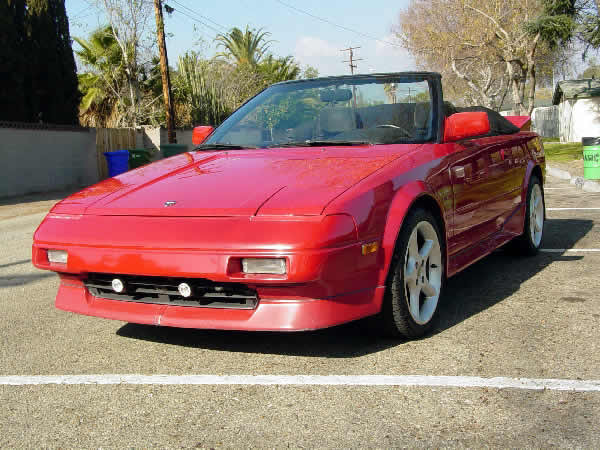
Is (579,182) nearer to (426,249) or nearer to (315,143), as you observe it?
(315,143)

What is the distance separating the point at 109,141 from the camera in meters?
22.5

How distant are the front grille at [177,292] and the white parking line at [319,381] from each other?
1.15 feet

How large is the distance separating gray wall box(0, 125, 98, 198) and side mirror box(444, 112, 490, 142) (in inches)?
581

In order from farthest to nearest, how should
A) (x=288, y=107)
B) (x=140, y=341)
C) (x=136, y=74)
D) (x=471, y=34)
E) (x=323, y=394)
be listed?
(x=471, y=34) < (x=136, y=74) < (x=288, y=107) < (x=140, y=341) < (x=323, y=394)

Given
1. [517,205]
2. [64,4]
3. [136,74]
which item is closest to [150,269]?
[517,205]

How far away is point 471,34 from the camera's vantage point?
35281 mm

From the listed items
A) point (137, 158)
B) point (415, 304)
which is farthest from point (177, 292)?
point (137, 158)

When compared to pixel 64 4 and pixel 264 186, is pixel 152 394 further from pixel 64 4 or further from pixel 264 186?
pixel 64 4

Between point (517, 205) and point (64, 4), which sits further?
point (64, 4)

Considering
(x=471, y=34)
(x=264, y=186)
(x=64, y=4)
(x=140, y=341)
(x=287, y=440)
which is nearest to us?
(x=287, y=440)

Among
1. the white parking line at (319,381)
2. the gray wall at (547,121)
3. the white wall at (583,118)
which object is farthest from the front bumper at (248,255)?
the gray wall at (547,121)

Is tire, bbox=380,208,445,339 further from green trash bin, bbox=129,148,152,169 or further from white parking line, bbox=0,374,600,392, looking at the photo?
green trash bin, bbox=129,148,152,169

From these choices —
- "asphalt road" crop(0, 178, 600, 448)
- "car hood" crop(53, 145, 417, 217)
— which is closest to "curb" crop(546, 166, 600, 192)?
"asphalt road" crop(0, 178, 600, 448)

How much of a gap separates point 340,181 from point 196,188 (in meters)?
0.80
